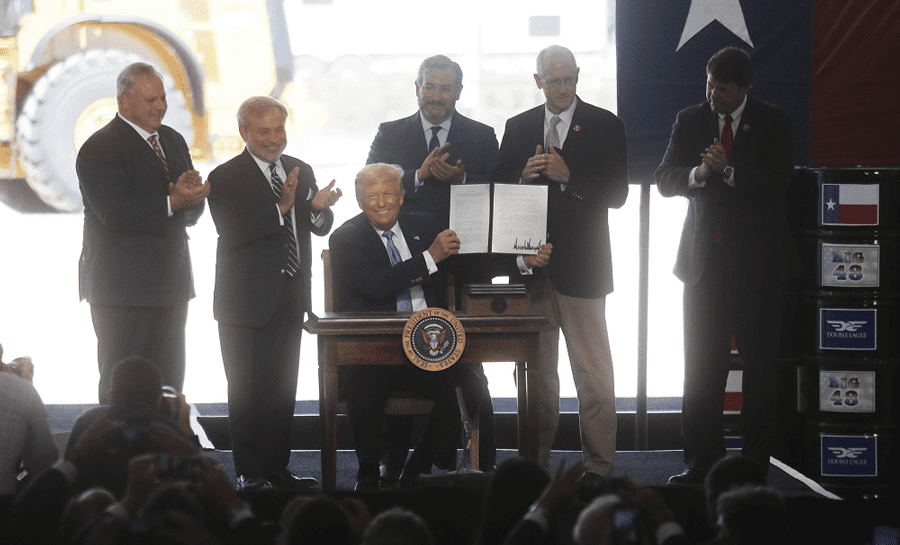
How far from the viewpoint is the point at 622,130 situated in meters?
4.48

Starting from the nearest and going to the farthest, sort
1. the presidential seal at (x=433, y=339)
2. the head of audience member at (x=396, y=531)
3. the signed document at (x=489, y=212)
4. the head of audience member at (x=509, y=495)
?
the head of audience member at (x=396, y=531), the head of audience member at (x=509, y=495), the presidential seal at (x=433, y=339), the signed document at (x=489, y=212)

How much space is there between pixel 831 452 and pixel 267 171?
2619 millimetres

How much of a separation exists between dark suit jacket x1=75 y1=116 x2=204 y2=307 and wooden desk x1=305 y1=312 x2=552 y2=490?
746mm

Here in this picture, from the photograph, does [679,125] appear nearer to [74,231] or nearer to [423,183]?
[423,183]

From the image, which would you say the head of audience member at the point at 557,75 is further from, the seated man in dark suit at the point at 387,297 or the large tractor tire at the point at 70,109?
the large tractor tire at the point at 70,109

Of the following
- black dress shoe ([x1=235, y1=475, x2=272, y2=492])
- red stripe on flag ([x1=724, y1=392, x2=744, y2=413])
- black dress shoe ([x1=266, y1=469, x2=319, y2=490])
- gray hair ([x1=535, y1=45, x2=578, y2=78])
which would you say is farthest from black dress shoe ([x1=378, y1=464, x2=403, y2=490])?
red stripe on flag ([x1=724, y1=392, x2=744, y2=413])

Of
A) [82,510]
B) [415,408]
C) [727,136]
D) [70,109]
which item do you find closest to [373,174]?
[415,408]

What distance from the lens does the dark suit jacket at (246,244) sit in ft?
13.7

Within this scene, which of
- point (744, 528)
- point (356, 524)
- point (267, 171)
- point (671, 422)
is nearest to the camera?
point (744, 528)

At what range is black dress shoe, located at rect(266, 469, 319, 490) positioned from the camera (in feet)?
13.8

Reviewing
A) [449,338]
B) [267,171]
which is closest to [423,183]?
[267,171]

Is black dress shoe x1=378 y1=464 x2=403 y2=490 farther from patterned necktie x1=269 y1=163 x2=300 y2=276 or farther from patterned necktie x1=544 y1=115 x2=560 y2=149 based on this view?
patterned necktie x1=544 y1=115 x2=560 y2=149

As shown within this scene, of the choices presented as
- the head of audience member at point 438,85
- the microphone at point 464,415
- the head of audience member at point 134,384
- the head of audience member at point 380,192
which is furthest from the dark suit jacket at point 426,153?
the head of audience member at point 134,384

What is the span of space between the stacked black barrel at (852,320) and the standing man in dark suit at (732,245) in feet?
0.66
